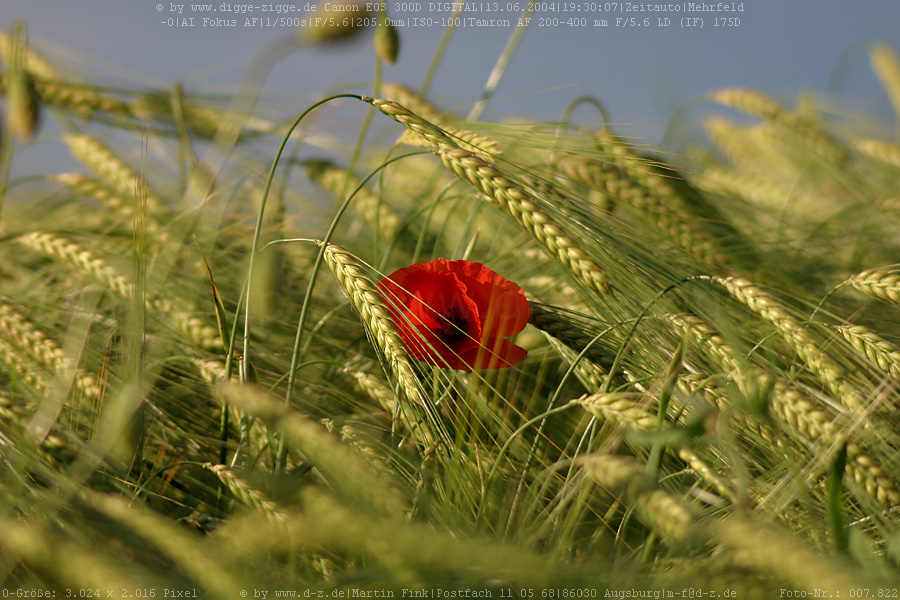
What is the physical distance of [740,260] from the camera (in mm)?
939

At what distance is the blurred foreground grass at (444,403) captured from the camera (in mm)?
374

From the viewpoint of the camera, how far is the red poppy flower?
0.53 meters

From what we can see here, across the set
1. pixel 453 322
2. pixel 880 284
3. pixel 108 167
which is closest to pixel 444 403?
pixel 453 322

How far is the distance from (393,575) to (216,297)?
16.0 inches

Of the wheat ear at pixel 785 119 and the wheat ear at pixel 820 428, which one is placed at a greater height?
the wheat ear at pixel 785 119

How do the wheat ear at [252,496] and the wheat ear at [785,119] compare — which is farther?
the wheat ear at [785,119]

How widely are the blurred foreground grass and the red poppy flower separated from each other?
0.03 meters

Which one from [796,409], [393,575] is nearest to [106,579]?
[393,575]

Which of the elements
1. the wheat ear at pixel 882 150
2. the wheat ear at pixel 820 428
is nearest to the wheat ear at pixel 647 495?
the wheat ear at pixel 820 428

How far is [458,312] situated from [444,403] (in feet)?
0.39

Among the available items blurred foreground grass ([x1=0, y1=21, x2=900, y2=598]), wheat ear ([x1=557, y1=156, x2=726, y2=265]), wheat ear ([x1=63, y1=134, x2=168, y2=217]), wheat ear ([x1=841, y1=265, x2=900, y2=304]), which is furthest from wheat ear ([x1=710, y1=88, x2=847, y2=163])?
wheat ear ([x1=63, y1=134, x2=168, y2=217])

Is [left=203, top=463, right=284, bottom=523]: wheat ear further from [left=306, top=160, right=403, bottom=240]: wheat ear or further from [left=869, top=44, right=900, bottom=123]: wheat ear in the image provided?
[left=869, top=44, right=900, bottom=123]: wheat ear

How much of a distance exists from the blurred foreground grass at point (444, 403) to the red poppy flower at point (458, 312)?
0.09 feet

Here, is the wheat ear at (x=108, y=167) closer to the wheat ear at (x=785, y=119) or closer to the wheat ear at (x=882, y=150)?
the wheat ear at (x=785, y=119)
